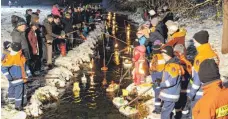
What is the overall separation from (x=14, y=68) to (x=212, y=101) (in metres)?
5.54

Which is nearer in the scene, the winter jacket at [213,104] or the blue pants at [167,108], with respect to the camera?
the winter jacket at [213,104]

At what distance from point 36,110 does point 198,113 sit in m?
5.70

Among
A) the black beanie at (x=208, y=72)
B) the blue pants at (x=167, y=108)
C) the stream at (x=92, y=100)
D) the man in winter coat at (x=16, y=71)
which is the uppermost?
the black beanie at (x=208, y=72)

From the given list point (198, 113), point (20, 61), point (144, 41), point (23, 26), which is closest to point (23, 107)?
point (20, 61)

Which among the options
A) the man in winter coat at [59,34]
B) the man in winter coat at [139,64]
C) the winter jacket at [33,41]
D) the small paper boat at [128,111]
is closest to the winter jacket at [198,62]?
→ the small paper boat at [128,111]

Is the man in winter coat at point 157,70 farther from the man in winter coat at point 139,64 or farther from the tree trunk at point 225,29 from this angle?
the tree trunk at point 225,29

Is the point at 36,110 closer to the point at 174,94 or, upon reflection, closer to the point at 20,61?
the point at 20,61

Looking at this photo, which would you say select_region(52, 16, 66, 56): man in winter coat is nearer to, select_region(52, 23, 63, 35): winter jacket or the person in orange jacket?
select_region(52, 23, 63, 35): winter jacket

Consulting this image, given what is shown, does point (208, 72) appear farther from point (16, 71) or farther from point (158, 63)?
point (16, 71)

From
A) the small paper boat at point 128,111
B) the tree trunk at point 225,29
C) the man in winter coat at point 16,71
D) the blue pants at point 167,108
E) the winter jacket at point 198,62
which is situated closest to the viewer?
the winter jacket at point 198,62

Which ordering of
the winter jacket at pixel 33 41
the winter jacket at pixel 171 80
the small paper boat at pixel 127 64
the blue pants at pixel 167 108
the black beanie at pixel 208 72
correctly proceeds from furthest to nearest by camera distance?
the small paper boat at pixel 127 64 → the winter jacket at pixel 33 41 → the blue pants at pixel 167 108 → the winter jacket at pixel 171 80 → the black beanie at pixel 208 72

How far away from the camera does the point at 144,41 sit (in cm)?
1016

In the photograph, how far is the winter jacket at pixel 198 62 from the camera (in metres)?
4.55

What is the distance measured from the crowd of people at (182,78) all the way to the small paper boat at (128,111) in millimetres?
655
